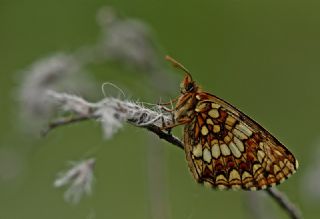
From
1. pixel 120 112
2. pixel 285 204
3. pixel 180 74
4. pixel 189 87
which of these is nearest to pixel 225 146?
pixel 189 87

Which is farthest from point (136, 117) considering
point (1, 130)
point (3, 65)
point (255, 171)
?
point (3, 65)

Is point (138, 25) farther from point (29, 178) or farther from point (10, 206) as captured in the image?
point (29, 178)

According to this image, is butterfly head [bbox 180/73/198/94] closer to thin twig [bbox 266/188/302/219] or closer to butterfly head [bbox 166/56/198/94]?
butterfly head [bbox 166/56/198/94]

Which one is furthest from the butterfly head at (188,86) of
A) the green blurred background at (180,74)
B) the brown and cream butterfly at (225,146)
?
the green blurred background at (180,74)

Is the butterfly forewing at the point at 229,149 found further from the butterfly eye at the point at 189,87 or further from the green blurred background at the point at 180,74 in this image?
the green blurred background at the point at 180,74

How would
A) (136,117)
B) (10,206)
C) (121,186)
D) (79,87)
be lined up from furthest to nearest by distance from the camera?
Result: (121,186)
(10,206)
(79,87)
(136,117)

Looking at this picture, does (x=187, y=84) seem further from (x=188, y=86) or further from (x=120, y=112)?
(x=120, y=112)

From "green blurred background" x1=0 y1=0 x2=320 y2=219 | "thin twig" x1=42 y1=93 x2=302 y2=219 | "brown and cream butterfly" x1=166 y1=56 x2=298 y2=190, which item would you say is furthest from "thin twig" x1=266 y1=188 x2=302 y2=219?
"green blurred background" x1=0 y1=0 x2=320 y2=219
